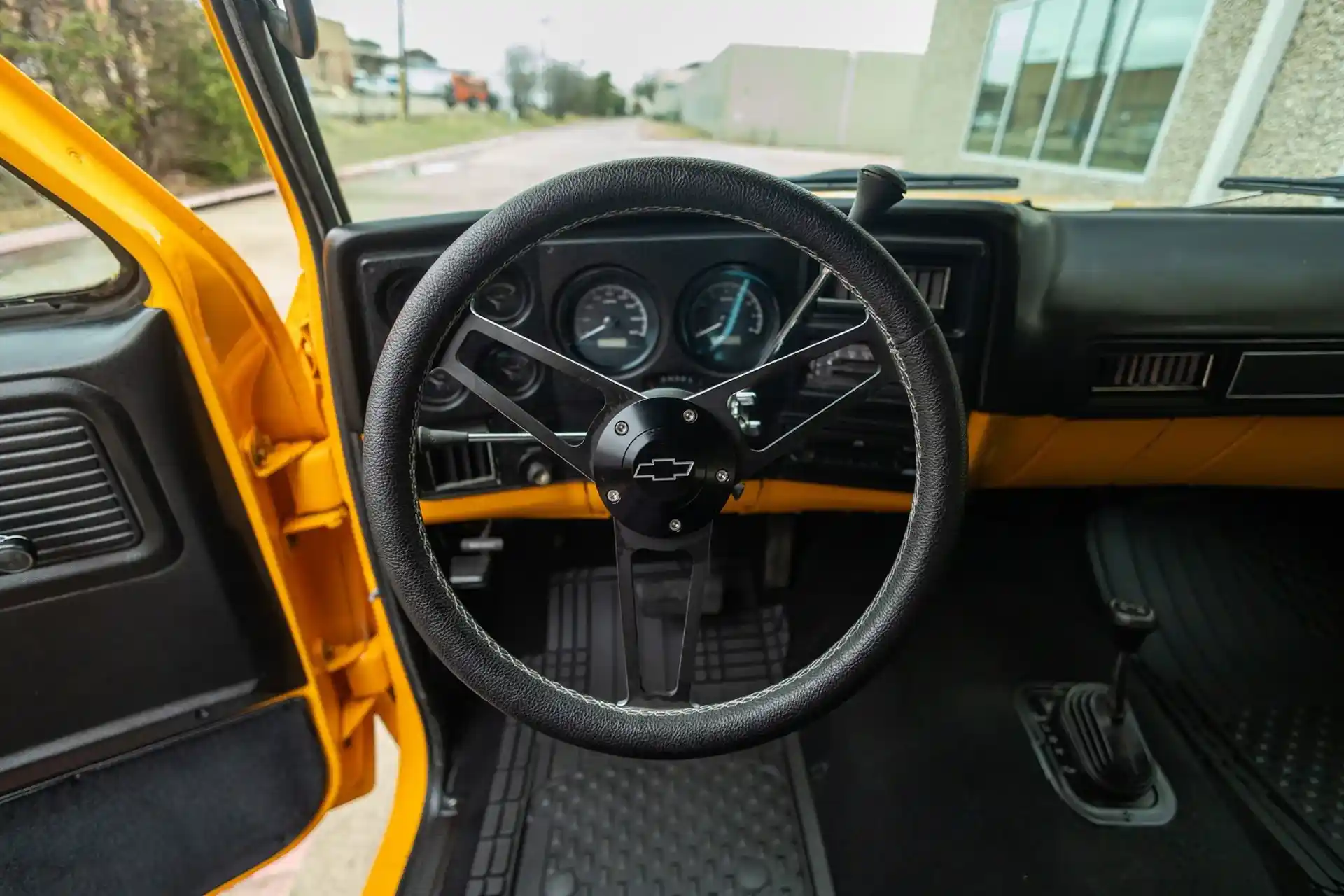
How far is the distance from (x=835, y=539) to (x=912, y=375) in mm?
1148

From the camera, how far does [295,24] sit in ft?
3.43

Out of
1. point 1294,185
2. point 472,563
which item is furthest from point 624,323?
point 1294,185

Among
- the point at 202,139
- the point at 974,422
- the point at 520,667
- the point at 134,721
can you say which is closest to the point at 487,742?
the point at 134,721

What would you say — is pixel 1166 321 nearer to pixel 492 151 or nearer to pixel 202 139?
pixel 492 151

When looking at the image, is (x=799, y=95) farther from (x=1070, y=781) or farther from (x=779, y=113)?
(x=1070, y=781)

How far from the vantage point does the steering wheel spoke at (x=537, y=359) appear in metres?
0.87

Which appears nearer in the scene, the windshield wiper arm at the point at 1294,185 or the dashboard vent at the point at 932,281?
the dashboard vent at the point at 932,281

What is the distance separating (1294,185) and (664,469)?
1.57 m

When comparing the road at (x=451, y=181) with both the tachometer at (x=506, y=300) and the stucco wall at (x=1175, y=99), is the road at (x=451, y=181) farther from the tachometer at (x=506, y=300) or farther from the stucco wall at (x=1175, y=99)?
the stucco wall at (x=1175, y=99)

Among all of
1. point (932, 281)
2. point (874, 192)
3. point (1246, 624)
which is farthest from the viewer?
point (1246, 624)

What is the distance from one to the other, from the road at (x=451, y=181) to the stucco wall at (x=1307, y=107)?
128 cm

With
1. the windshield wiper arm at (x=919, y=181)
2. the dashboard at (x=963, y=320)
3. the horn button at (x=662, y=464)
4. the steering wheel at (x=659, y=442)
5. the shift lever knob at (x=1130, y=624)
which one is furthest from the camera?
the windshield wiper arm at (x=919, y=181)

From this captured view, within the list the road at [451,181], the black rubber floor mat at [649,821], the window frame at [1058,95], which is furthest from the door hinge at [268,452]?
the window frame at [1058,95]

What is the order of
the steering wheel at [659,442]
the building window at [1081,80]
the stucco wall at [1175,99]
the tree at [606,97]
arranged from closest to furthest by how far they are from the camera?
the steering wheel at [659,442], the tree at [606,97], the stucco wall at [1175,99], the building window at [1081,80]
